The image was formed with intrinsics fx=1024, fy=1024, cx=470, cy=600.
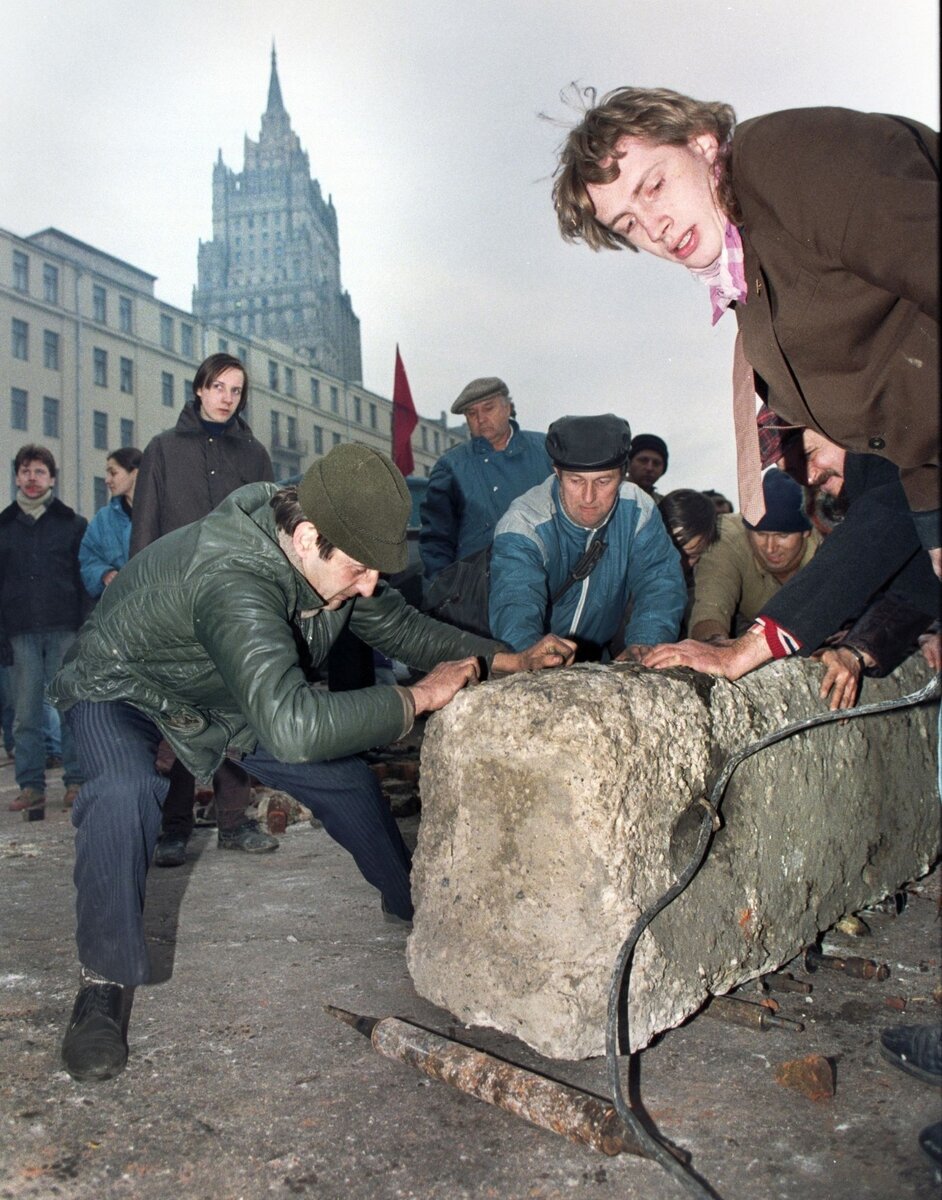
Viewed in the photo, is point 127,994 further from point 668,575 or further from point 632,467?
point 632,467

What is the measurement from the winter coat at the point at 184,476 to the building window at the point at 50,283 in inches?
1410

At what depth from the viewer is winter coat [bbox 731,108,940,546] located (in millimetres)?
1541

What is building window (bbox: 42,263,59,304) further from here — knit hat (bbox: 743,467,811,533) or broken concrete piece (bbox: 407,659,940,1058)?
broken concrete piece (bbox: 407,659,940,1058)

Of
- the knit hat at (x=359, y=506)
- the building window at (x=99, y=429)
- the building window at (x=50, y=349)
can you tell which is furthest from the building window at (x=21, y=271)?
the knit hat at (x=359, y=506)

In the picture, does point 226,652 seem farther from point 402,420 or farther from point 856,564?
point 402,420

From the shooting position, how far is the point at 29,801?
5348 mm

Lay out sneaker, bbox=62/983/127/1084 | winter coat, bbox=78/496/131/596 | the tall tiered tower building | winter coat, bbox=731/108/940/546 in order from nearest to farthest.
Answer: winter coat, bbox=731/108/940/546, sneaker, bbox=62/983/127/1084, winter coat, bbox=78/496/131/596, the tall tiered tower building

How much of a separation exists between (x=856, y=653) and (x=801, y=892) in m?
0.78

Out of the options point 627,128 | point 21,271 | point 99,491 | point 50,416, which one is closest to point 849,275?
point 627,128

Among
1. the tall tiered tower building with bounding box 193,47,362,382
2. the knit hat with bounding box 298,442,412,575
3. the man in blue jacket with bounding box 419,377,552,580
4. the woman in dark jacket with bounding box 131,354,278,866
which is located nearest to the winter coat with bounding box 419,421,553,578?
the man in blue jacket with bounding box 419,377,552,580

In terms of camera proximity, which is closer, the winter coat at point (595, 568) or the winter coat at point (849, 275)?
the winter coat at point (849, 275)

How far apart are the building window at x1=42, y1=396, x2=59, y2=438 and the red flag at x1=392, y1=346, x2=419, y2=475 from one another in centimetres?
2786

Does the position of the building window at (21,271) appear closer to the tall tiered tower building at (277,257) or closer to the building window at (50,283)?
the building window at (50,283)

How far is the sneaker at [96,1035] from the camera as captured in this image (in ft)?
7.52
